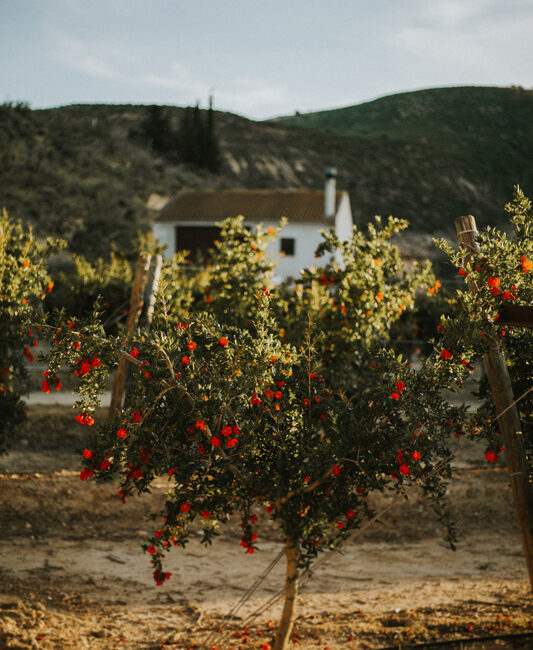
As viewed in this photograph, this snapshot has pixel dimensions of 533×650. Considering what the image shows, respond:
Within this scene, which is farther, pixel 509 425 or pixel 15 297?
pixel 15 297

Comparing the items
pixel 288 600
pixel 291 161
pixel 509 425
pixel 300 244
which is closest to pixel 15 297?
pixel 288 600

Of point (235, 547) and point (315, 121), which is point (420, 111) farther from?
point (235, 547)

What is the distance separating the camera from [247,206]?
3209cm

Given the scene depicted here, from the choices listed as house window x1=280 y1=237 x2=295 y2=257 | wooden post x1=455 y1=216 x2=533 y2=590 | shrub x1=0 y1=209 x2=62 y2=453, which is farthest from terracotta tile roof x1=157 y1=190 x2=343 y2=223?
wooden post x1=455 y1=216 x2=533 y2=590

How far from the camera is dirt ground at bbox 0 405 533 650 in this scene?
16.0ft

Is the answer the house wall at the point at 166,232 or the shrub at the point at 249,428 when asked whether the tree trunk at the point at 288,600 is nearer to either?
the shrub at the point at 249,428

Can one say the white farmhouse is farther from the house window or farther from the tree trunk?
the tree trunk

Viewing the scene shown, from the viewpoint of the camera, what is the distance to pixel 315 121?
295 ft

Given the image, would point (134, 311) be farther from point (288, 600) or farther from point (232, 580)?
point (288, 600)

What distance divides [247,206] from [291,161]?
1142 inches

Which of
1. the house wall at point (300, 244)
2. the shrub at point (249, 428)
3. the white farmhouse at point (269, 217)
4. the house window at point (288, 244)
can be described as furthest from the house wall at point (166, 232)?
the shrub at point (249, 428)

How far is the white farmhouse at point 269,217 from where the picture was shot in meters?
29.1

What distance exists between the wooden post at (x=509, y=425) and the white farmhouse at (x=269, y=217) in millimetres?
24324

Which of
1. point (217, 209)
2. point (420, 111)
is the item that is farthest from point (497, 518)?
point (420, 111)
